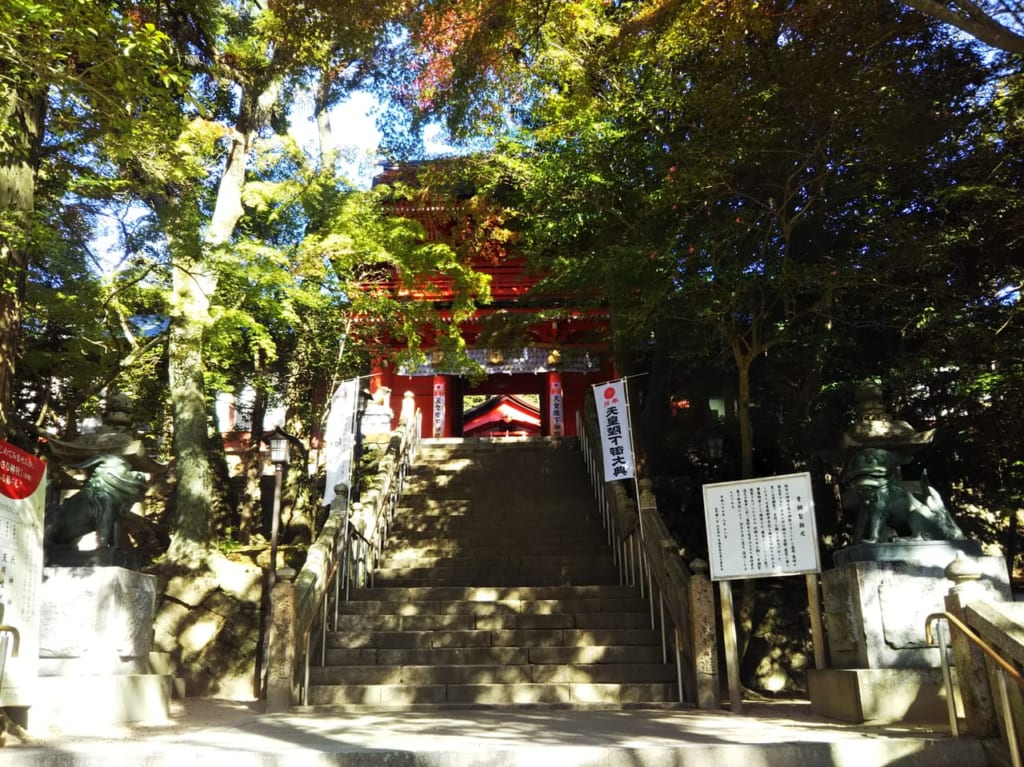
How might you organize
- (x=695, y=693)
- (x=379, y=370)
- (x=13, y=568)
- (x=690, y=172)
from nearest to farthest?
(x=13, y=568), (x=695, y=693), (x=690, y=172), (x=379, y=370)

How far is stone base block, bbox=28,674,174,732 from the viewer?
5.57 metres

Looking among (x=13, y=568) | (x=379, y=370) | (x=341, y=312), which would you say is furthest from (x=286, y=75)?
(x=13, y=568)

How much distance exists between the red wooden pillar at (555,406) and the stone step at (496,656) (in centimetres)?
991

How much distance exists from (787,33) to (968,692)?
7.11 metres

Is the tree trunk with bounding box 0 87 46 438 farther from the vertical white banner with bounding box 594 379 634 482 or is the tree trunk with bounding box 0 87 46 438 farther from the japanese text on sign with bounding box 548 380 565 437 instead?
the japanese text on sign with bounding box 548 380 565 437

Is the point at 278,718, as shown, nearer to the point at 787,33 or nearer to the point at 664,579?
the point at 664,579

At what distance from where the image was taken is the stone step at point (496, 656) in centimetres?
753

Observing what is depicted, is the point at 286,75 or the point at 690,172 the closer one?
the point at 690,172

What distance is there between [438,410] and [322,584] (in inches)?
411

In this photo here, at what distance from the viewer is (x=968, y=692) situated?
4.50 metres

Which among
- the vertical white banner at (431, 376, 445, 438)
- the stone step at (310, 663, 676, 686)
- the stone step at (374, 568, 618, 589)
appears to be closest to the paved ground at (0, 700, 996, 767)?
the stone step at (310, 663, 676, 686)

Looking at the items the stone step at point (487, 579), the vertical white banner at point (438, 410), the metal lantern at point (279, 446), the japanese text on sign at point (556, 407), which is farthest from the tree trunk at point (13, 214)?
the japanese text on sign at point (556, 407)

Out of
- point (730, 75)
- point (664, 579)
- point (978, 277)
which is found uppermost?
point (730, 75)

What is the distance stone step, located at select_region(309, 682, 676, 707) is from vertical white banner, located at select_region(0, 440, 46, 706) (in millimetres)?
2633
